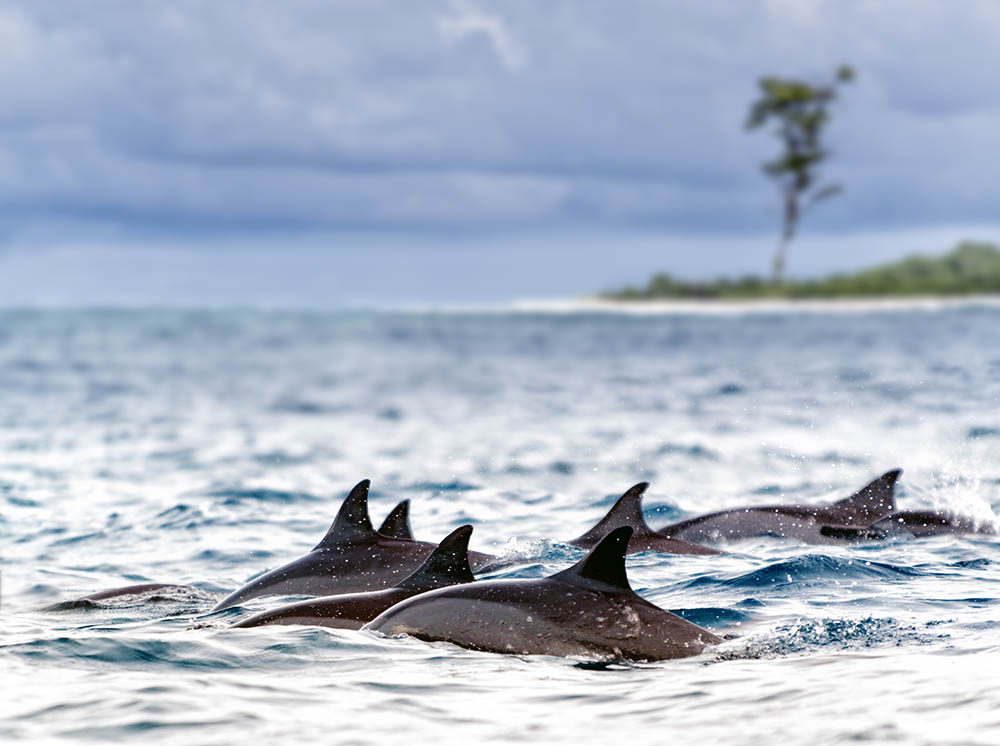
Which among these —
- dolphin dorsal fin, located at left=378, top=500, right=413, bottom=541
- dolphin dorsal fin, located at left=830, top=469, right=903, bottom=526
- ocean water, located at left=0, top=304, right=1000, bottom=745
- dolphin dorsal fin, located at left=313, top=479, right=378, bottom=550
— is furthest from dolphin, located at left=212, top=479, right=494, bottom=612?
dolphin dorsal fin, located at left=830, top=469, right=903, bottom=526

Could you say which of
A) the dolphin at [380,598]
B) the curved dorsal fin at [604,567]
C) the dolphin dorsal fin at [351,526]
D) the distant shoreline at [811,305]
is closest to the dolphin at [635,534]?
the dolphin dorsal fin at [351,526]

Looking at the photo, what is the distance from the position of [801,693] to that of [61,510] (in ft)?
43.9

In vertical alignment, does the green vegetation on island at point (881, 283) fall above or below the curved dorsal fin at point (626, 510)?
above

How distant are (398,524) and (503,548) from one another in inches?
93.5

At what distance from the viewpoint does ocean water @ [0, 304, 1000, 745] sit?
731 centimetres

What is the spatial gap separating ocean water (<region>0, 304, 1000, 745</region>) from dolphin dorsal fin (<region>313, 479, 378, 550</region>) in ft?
3.04

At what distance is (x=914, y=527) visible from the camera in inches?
538

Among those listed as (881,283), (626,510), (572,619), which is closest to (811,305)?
(881,283)

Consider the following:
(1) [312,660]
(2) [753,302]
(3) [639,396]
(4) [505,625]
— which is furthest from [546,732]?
(2) [753,302]

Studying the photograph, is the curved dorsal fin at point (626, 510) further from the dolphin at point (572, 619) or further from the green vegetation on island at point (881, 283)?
the green vegetation on island at point (881, 283)

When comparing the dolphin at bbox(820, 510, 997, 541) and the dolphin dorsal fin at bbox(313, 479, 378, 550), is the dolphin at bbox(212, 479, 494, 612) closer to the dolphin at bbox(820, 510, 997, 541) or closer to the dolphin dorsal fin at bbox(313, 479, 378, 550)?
the dolphin dorsal fin at bbox(313, 479, 378, 550)

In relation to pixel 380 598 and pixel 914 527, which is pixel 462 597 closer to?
pixel 380 598

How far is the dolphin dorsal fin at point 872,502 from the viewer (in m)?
13.7

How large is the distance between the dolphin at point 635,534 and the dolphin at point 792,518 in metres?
0.54
